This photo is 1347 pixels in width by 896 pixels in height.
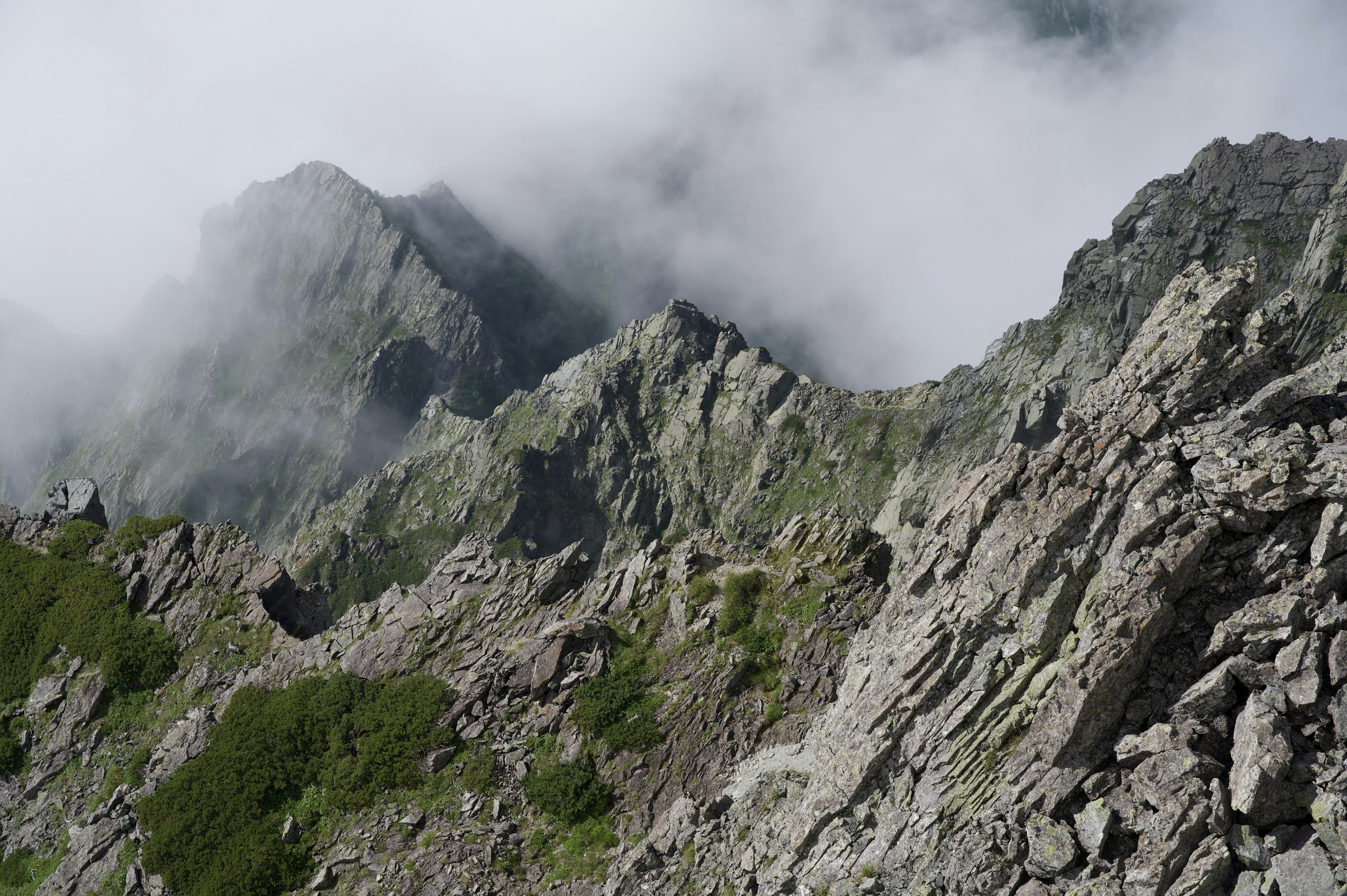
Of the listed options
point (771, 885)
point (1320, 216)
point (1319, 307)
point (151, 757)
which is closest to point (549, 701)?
point (771, 885)

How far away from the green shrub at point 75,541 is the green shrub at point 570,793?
4469 cm

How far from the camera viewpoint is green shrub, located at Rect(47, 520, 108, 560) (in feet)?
168

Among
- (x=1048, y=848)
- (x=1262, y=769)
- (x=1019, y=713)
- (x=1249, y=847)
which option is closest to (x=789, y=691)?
(x=1019, y=713)

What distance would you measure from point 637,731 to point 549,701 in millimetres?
6004

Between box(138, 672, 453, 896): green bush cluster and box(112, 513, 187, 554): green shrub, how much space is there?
69.3 feet

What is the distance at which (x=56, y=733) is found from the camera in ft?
136

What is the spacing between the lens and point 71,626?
150ft

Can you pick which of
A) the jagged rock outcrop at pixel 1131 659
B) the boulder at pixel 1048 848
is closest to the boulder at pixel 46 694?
the jagged rock outcrop at pixel 1131 659

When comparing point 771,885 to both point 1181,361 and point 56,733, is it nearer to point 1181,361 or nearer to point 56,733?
point 1181,361

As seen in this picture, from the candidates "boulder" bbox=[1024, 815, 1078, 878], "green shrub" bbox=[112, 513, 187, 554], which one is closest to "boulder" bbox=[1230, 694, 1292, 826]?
"boulder" bbox=[1024, 815, 1078, 878]

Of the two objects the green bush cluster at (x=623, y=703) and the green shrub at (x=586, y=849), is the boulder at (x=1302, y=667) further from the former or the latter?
the green shrub at (x=586, y=849)

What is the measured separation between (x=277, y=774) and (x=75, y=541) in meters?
32.4

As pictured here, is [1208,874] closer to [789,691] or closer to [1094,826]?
[1094,826]

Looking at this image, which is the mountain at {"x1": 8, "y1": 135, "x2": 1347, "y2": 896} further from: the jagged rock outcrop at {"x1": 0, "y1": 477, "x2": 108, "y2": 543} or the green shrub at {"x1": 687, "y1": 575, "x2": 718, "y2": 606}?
the jagged rock outcrop at {"x1": 0, "y1": 477, "x2": 108, "y2": 543}
